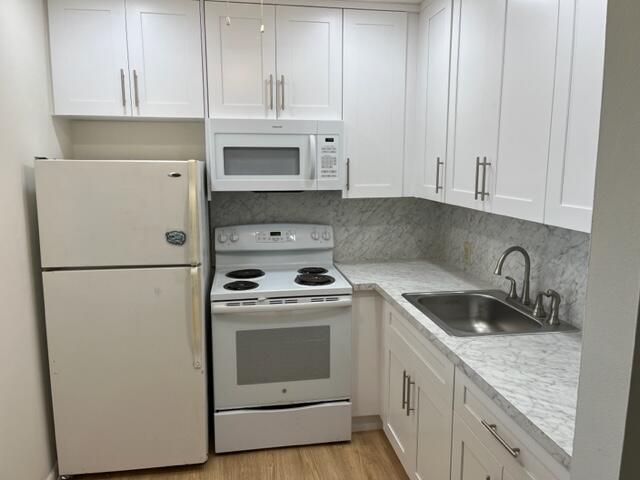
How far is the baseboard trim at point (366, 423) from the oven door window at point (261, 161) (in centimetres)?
149

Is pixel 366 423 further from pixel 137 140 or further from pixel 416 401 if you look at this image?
pixel 137 140

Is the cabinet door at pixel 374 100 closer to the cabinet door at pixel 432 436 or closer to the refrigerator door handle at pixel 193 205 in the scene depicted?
the refrigerator door handle at pixel 193 205

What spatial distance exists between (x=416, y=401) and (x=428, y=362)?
0.28 m

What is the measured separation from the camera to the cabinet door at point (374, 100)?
8.86 ft

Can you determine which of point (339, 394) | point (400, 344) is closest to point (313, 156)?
point (400, 344)

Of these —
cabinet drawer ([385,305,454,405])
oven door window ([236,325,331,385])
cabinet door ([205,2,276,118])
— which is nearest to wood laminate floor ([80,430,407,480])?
oven door window ([236,325,331,385])

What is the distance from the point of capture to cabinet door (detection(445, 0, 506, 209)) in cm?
192

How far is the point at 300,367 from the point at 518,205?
4.64ft

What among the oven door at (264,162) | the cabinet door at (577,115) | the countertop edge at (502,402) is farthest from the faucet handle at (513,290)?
the oven door at (264,162)

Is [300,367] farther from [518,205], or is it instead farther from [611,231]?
[611,231]

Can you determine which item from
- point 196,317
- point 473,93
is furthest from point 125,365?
point 473,93

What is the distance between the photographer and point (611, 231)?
68cm

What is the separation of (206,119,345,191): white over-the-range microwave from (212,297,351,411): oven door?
2.27 feet

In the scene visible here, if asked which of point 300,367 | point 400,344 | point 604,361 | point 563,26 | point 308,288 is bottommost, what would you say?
point 300,367
